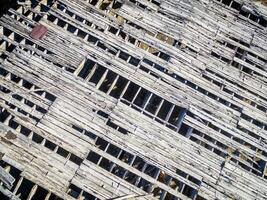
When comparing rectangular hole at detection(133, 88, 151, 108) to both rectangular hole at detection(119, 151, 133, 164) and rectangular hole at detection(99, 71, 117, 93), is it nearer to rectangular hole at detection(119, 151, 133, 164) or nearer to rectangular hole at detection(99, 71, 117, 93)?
rectangular hole at detection(99, 71, 117, 93)

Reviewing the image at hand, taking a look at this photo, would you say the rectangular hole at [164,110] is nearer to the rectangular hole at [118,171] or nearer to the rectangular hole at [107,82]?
the rectangular hole at [107,82]

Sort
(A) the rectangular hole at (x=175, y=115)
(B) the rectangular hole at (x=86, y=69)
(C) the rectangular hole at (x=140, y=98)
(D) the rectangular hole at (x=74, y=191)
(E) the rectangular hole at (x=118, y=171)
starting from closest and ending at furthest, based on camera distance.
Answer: (D) the rectangular hole at (x=74, y=191) → (E) the rectangular hole at (x=118, y=171) → (A) the rectangular hole at (x=175, y=115) → (B) the rectangular hole at (x=86, y=69) → (C) the rectangular hole at (x=140, y=98)

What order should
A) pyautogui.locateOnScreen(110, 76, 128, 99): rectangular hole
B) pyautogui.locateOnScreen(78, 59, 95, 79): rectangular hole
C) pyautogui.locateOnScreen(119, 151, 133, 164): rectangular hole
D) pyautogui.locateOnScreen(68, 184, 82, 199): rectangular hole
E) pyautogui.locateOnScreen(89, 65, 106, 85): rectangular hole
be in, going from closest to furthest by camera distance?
pyautogui.locateOnScreen(68, 184, 82, 199): rectangular hole
pyautogui.locateOnScreen(119, 151, 133, 164): rectangular hole
pyautogui.locateOnScreen(78, 59, 95, 79): rectangular hole
pyautogui.locateOnScreen(110, 76, 128, 99): rectangular hole
pyautogui.locateOnScreen(89, 65, 106, 85): rectangular hole

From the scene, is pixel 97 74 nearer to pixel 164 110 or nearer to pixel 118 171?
pixel 164 110

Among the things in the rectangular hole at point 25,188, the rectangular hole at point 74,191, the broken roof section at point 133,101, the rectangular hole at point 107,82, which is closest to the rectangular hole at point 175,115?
the broken roof section at point 133,101

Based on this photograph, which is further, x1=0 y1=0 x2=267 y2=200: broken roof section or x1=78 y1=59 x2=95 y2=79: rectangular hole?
x1=78 y1=59 x2=95 y2=79: rectangular hole

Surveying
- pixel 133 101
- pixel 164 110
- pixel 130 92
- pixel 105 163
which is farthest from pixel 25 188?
pixel 164 110

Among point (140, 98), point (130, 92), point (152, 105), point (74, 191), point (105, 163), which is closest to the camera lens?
point (74, 191)

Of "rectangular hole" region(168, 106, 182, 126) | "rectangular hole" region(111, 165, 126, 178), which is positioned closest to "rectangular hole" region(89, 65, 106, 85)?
"rectangular hole" region(168, 106, 182, 126)

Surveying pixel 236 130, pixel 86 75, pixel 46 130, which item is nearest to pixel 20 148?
pixel 46 130

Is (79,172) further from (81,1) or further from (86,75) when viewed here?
(81,1)

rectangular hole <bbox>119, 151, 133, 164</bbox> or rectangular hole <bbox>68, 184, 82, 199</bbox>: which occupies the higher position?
rectangular hole <bbox>119, 151, 133, 164</bbox>
